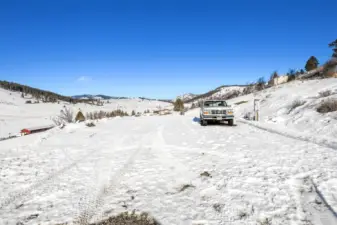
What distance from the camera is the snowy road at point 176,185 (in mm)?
3367

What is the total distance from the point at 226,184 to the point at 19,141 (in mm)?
9714

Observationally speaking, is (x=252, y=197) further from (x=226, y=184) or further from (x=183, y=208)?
(x=183, y=208)

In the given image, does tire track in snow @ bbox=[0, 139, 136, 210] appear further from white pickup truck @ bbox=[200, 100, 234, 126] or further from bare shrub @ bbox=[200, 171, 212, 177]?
white pickup truck @ bbox=[200, 100, 234, 126]

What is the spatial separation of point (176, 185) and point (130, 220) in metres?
1.57

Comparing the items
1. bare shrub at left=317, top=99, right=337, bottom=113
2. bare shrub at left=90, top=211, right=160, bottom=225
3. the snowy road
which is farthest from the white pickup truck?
bare shrub at left=90, top=211, right=160, bottom=225

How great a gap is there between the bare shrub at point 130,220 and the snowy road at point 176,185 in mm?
143

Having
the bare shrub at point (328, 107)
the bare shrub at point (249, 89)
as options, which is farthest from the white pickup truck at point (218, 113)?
the bare shrub at point (249, 89)

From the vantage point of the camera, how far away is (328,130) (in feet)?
33.4

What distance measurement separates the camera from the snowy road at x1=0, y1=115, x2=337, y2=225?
133 inches

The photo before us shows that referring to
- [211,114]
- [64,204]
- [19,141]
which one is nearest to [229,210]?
[64,204]

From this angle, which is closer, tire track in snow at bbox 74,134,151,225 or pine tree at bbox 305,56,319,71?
tire track in snow at bbox 74,134,151,225

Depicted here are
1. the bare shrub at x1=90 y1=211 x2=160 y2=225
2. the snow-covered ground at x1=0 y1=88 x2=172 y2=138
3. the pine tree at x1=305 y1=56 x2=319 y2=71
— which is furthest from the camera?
the pine tree at x1=305 y1=56 x2=319 y2=71

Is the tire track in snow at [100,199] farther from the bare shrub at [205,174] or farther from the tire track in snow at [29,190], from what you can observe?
the bare shrub at [205,174]

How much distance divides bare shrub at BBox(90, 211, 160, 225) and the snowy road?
0.14 metres
